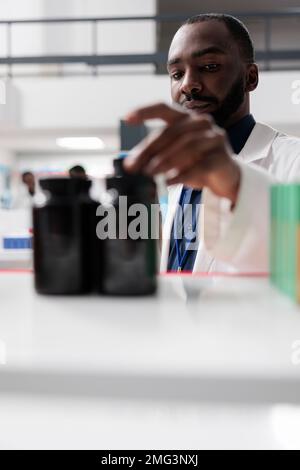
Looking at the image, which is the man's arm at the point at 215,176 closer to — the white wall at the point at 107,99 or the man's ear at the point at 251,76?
the man's ear at the point at 251,76

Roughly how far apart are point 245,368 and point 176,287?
31 cm

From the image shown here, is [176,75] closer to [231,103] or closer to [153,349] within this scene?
[231,103]

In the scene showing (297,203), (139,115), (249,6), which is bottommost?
(297,203)

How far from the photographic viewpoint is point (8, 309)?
0.58 meters

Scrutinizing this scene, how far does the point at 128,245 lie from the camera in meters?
0.60

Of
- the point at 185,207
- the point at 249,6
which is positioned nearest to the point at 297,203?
the point at 185,207

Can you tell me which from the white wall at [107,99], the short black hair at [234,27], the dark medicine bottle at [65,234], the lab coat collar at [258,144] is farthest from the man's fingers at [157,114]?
the white wall at [107,99]

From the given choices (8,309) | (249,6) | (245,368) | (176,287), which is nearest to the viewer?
(245,368)

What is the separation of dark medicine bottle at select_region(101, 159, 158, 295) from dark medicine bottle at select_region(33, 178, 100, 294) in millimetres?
23

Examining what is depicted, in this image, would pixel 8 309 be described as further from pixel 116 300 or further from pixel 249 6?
pixel 249 6

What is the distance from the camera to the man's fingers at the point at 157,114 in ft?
2.08

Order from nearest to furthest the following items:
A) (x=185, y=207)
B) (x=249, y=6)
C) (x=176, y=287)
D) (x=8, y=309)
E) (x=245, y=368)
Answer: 1. (x=245, y=368)
2. (x=8, y=309)
3. (x=176, y=287)
4. (x=185, y=207)
5. (x=249, y=6)

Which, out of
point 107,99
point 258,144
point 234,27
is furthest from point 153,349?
point 107,99

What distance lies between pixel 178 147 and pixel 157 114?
0.05 metres
